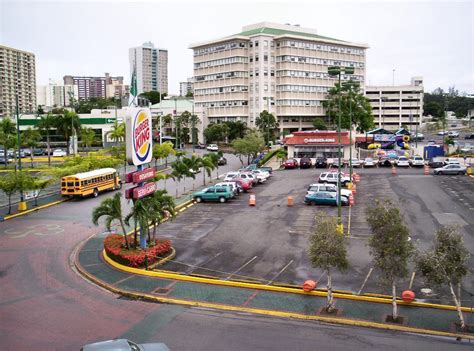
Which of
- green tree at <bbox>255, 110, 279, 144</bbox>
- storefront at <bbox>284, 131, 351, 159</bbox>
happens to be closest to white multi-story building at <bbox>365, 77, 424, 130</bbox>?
green tree at <bbox>255, 110, 279, 144</bbox>

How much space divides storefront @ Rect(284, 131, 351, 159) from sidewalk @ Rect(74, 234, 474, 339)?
2003 inches

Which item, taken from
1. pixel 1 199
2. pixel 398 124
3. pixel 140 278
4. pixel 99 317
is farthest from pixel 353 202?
pixel 398 124

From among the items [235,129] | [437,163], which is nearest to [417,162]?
[437,163]

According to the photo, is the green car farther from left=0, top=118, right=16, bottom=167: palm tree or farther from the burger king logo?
left=0, top=118, right=16, bottom=167: palm tree

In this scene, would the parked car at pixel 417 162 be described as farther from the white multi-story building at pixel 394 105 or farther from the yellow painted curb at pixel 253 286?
the white multi-story building at pixel 394 105

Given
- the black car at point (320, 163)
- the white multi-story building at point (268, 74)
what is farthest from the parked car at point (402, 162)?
the white multi-story building at point (268, 74)

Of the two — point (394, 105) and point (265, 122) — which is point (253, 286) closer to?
point (265, 122)

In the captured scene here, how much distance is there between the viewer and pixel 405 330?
53.5ft

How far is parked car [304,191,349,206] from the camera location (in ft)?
126

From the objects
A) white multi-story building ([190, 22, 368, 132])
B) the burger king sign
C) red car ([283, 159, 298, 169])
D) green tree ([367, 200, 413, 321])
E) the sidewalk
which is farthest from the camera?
white multi-story building ([190, 22, 368, 132])

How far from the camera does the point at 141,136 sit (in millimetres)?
25422

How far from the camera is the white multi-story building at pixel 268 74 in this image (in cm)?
11662

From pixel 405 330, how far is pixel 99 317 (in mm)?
10510

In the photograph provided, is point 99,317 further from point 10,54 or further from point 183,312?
point 10,54
